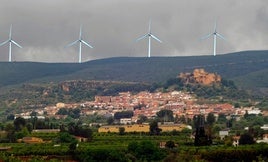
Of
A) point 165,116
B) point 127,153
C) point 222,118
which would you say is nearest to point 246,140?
point 127,153

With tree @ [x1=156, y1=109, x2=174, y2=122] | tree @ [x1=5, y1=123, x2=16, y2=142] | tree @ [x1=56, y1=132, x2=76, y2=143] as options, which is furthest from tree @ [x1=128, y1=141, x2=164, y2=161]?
tree @ [x1=156, y1=109, x2=174, y2=122]

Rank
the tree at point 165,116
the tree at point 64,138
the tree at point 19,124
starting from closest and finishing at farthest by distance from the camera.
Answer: the tree at point 64,138 → the tree at point 19,124 → the tree at point 165,116

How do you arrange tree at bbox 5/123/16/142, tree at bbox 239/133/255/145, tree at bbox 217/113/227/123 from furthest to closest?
tree at bbox 217/113/227/123 < tree at bbox 5/123/16/142 < tree at bbox 239/133/255/145

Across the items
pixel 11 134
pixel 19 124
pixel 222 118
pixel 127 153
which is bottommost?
pixel 127 153

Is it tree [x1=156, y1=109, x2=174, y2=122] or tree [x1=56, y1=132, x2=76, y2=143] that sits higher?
tree [x1=156, y1=109, x2=174, y2=122]

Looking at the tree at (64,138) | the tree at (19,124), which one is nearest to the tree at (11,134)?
the tree at (19,124)

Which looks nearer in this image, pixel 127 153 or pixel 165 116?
pixel 127 153

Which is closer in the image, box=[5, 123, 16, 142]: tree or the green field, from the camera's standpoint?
the green field

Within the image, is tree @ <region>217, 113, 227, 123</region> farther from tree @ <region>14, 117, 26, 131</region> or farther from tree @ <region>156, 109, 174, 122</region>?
tree @ <region>14, 117, 26, 131</region>

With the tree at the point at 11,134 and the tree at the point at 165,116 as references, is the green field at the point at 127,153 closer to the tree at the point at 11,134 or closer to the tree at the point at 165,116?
the tree at the point at 11,134

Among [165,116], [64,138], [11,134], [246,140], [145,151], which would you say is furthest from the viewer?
[165,116]

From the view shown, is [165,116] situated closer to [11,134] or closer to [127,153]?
[11,134]

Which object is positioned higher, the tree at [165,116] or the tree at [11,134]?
the tree at [165,116]
